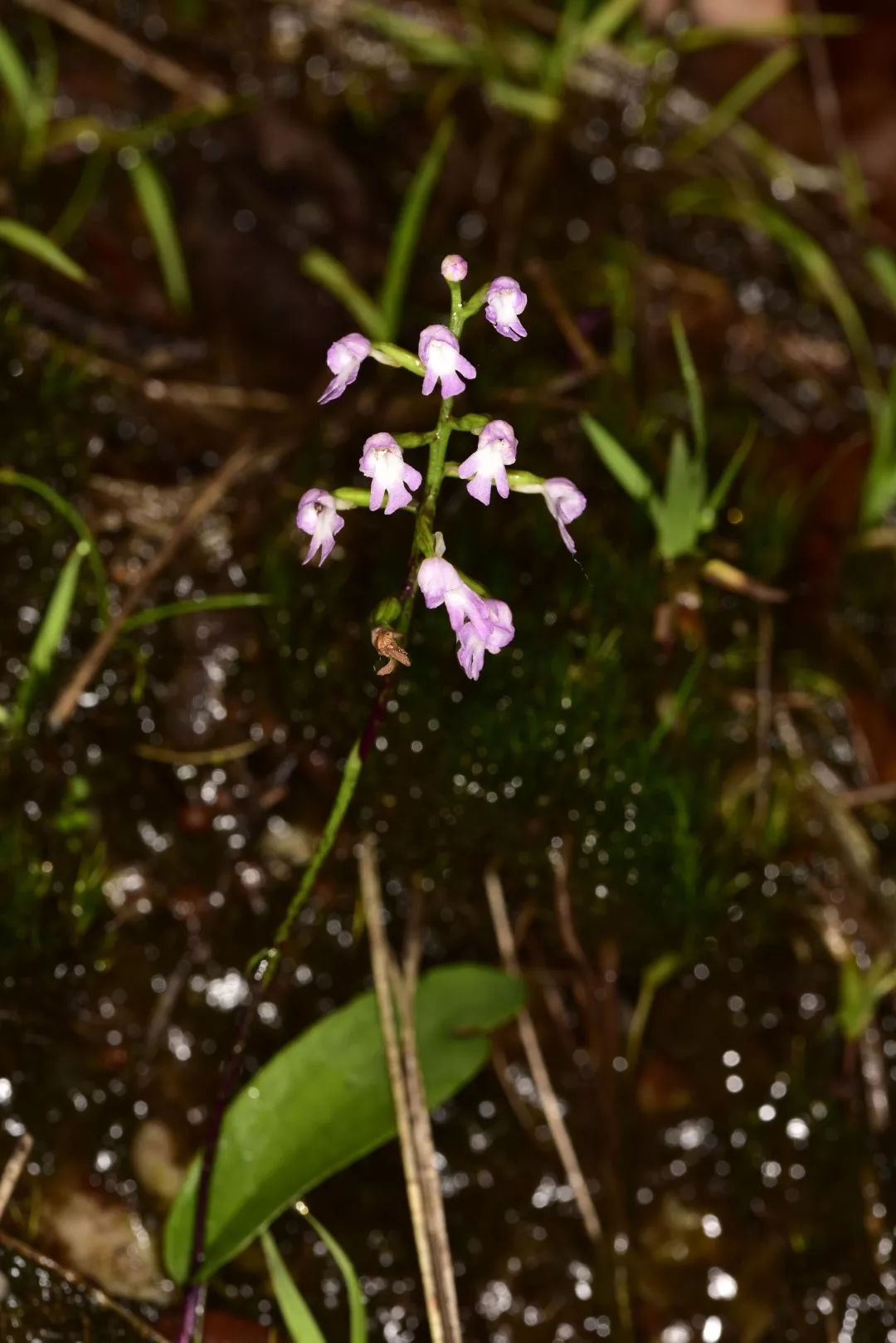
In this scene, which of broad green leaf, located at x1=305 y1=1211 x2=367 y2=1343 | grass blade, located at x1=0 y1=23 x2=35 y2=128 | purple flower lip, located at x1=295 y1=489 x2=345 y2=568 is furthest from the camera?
grass blade, located at x1=0 y1=23 x2=35 y2=128

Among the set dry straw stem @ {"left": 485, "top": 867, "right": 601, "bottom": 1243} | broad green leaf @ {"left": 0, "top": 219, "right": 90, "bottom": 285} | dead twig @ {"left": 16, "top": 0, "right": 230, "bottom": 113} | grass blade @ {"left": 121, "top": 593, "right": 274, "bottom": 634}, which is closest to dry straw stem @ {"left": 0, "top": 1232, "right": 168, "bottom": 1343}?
dry straw stem @ {"left": 485, "top": 867, "right": 601, "bottom": 1243}

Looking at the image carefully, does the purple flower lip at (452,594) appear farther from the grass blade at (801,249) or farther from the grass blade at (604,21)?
the grass blade at (604,21)

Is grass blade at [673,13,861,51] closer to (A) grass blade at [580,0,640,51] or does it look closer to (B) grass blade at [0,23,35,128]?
(A) grass blade at [580,0,640,51]

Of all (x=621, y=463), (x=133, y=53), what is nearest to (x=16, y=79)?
(x=133, y=53)

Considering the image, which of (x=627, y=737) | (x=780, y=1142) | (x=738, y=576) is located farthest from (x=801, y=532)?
(x=780, y=1142)

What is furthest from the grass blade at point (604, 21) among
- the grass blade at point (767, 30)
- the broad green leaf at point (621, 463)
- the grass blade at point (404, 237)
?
the broad green leaf at point (621, 463)

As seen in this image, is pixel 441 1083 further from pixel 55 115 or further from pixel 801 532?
pixel 55 115
